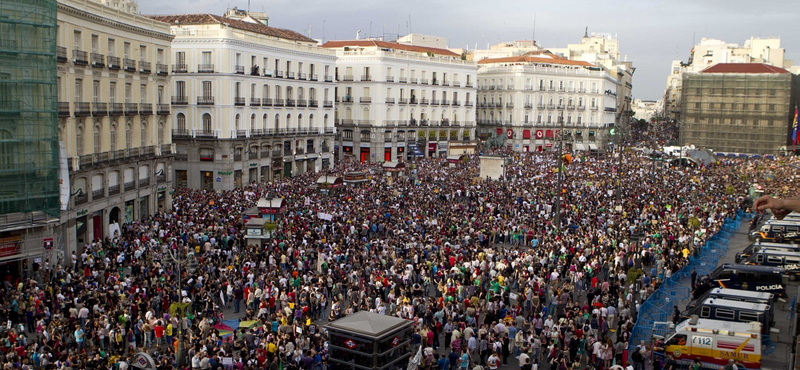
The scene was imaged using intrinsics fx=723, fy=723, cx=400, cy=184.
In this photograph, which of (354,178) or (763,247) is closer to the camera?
(763,247)

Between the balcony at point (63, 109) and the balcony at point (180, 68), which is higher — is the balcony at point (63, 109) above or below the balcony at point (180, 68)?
below

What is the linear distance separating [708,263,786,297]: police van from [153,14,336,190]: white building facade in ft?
112

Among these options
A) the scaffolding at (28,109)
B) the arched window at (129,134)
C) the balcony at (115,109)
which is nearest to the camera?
the scaffolding at (28,109)

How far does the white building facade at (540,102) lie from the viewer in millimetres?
88562

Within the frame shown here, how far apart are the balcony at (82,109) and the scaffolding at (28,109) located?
3.99 m

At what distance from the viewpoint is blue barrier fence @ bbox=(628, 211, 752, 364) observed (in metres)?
20.4

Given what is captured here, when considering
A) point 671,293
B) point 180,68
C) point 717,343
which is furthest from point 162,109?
point 717,343

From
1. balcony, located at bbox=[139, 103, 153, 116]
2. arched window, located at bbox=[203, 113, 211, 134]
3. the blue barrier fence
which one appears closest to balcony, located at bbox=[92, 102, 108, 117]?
balcony, located at bbox=[139, 103, 153, 116]

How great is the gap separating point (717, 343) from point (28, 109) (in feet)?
78.7

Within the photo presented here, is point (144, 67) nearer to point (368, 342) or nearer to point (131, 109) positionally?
point (131, 109)

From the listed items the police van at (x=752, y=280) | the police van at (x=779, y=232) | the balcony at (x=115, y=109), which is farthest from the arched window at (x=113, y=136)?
the police van at (x=779, y=232)

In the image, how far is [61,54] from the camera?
98.4 ft

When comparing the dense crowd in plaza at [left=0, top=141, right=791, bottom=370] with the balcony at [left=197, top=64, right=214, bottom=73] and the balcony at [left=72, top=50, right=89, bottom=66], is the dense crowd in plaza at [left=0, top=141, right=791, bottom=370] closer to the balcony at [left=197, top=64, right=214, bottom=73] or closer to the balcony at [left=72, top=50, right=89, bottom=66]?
the balcony at [left=72, top=50, right=89, bottom=66]

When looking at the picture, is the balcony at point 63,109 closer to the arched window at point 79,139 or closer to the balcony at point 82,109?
the balcony at point 82,109
